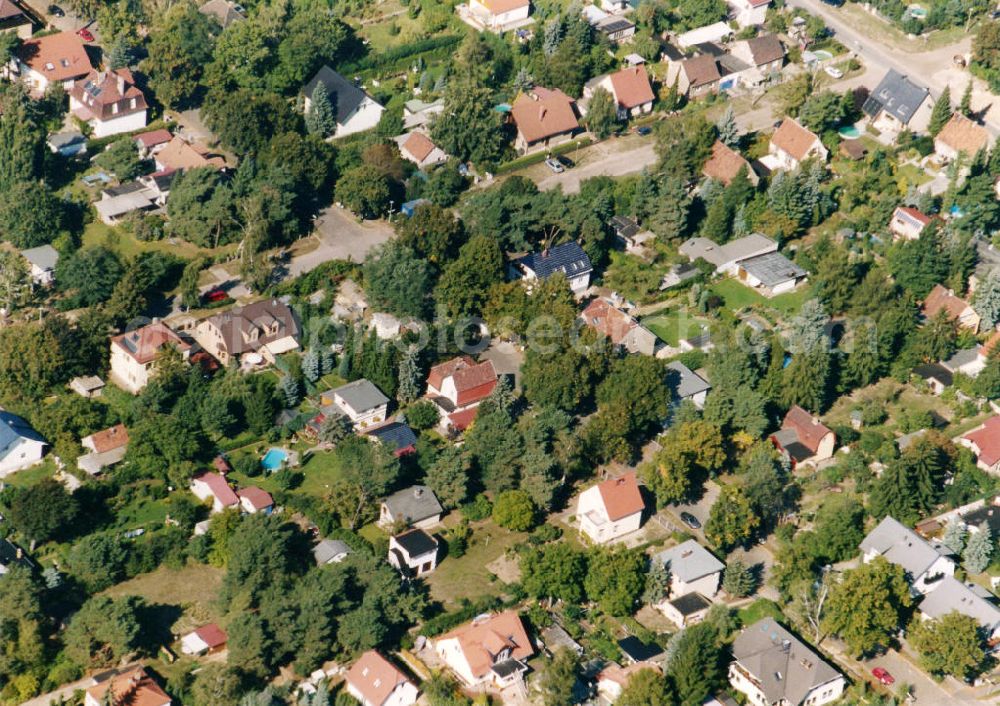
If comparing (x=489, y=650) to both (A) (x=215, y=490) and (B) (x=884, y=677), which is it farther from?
(B) (x=884, y=677)

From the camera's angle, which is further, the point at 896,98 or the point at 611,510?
the point at 896,98

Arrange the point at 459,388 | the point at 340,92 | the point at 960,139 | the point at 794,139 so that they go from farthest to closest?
the point at 340,92 → the point at 960,139 → the point at 794,139 → the point at 459,388

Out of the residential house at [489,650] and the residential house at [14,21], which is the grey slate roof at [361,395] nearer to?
the residential house at [489,650]

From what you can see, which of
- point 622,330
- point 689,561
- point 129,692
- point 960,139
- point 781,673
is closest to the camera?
point 129,692

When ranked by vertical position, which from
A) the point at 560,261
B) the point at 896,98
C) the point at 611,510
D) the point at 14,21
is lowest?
the point at 611,510

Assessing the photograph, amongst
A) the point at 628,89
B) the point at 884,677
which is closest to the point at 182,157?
the point at 628,89

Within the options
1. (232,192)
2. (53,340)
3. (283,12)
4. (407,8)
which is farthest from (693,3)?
(53,340)

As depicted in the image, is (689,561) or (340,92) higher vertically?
(340,92)

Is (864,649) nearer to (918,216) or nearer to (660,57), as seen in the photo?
(918,216)
